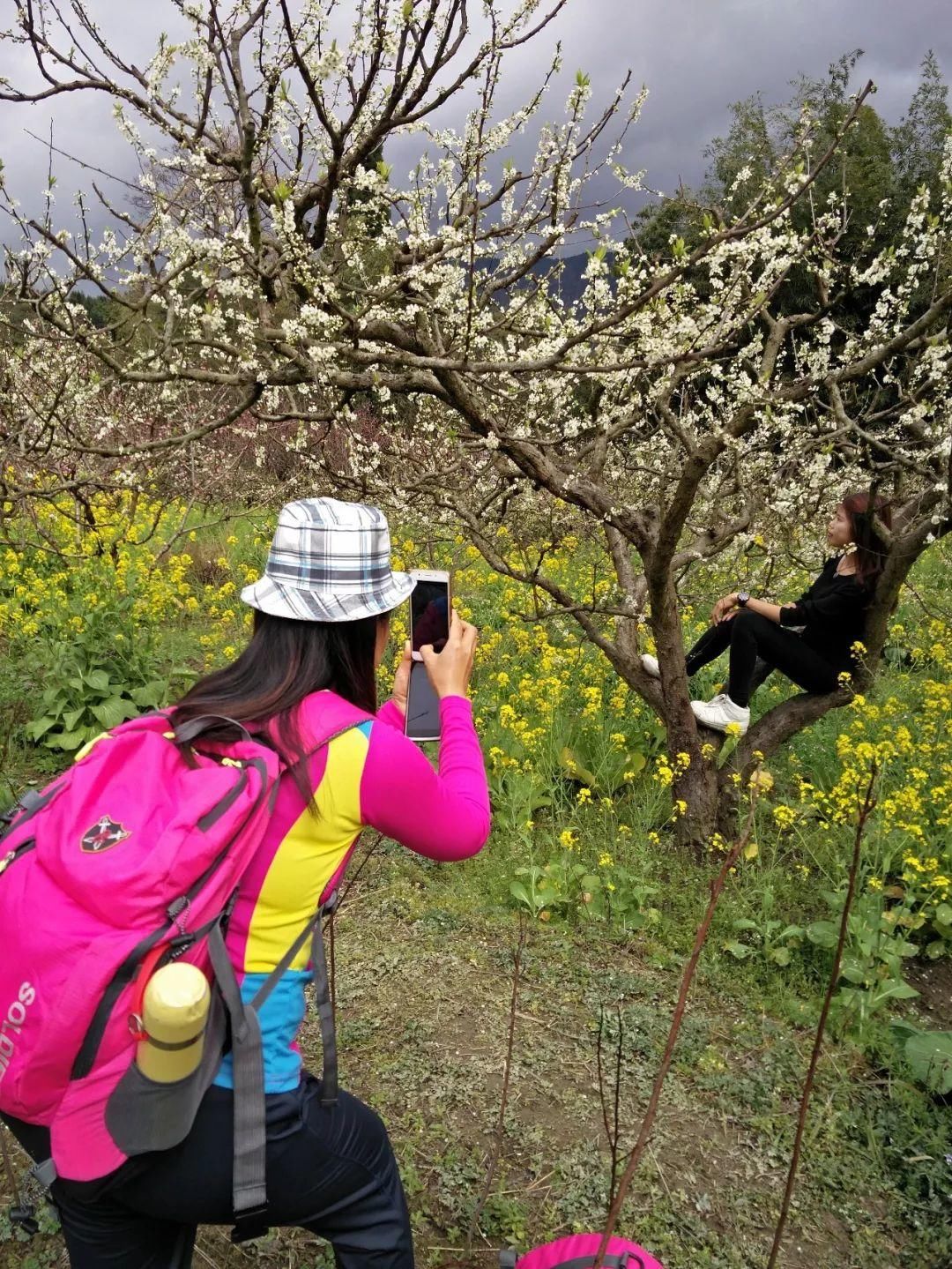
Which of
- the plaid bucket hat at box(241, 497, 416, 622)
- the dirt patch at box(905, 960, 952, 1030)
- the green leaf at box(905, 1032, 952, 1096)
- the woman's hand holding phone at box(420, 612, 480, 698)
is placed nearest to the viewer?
the plaid bucket hat at box(241, 497, 416, 622)

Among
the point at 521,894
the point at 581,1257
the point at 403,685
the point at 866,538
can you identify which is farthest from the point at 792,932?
the point at 403,685

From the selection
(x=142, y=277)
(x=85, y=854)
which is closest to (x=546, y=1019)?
(x=85, y=854)

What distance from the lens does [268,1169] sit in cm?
126

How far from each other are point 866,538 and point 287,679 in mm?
3414

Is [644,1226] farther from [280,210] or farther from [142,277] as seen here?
[142,277]

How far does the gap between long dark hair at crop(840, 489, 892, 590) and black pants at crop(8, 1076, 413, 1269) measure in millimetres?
3434

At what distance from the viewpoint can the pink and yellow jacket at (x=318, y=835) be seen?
4.18 ft

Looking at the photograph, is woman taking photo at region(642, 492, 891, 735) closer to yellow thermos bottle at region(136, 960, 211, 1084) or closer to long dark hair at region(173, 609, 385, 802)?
long dark hair at region(173, 609, 385, 802)

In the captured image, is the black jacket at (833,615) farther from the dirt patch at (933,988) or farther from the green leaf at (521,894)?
the green leaf at (521,894)

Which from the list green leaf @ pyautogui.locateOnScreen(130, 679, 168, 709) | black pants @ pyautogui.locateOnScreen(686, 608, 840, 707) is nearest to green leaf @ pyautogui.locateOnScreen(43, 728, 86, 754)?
green leaf @ pyautogui.locateOnScreen(130, 679, 168, 709)

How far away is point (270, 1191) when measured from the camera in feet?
4.20

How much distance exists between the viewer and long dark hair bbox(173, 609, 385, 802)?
1311mm

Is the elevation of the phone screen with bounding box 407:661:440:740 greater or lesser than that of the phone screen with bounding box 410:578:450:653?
lesser

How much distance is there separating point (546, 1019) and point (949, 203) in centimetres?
432
